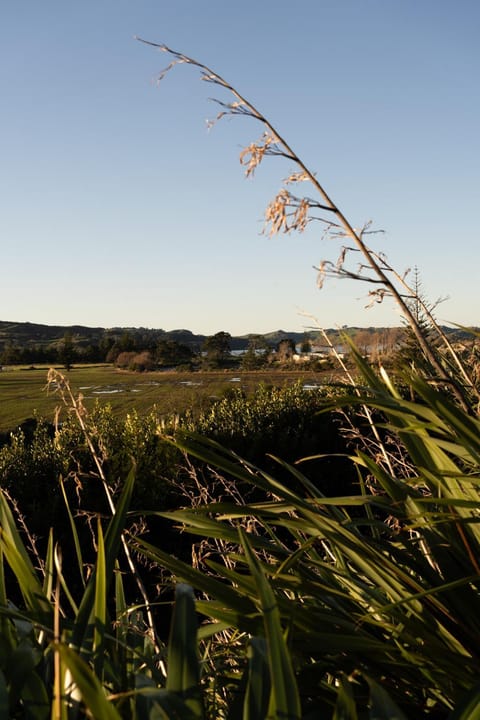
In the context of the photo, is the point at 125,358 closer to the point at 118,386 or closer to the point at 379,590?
the point at 118,386

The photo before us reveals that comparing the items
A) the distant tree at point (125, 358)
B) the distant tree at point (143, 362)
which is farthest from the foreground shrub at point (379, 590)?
the distant tree at point (125, 358)

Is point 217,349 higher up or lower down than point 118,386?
higher up

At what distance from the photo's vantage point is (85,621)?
106 centimetres

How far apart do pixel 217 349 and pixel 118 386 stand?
6.59 meters

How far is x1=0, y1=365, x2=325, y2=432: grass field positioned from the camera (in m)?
19.7

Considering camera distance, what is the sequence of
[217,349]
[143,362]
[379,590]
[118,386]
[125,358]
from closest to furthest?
[379,590] < [118,386] < [143,362] < [125,358] < [217,349]

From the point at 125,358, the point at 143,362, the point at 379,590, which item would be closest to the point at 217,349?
the point at 143,362

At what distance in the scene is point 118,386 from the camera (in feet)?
94.4

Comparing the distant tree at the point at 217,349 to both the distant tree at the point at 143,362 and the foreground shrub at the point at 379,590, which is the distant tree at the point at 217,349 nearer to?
the distant tree at the point at 143,362

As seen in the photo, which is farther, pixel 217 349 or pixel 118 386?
pixel 217 349

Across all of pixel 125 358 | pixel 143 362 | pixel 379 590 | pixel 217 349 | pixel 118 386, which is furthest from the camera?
pixel 217 349

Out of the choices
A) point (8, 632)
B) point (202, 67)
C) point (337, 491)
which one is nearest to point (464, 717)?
point (8, 632)

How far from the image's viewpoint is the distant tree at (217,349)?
104ft

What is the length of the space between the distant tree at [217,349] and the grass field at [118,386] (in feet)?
3.92
